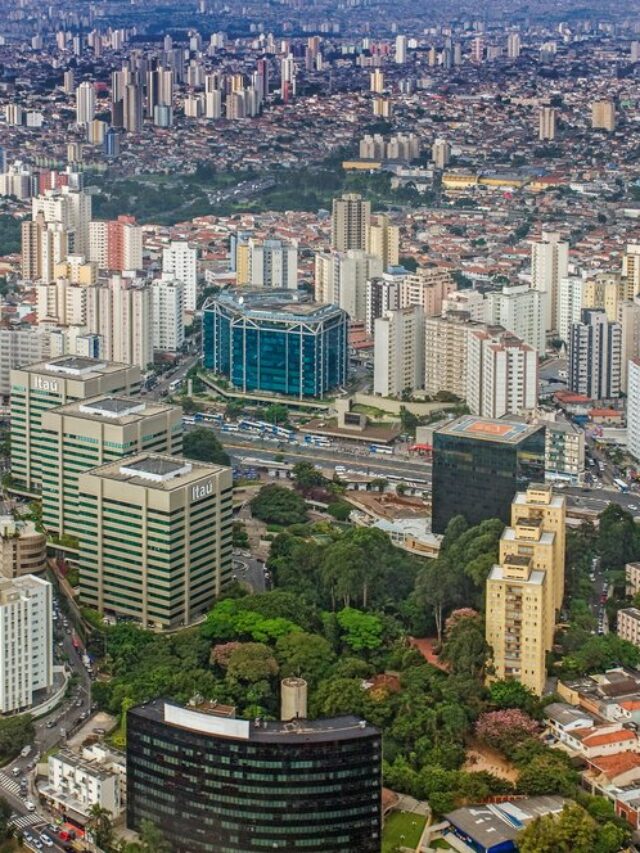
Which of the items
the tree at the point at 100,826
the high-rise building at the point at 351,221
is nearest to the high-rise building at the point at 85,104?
the high-rise building at the point at 351,221

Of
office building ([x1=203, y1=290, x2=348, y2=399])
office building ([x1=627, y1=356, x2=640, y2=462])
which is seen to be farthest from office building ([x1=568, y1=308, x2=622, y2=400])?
office building ([x1=203, y1=290, x2=348, y2=399])

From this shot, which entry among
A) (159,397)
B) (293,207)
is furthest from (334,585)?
(293,207)

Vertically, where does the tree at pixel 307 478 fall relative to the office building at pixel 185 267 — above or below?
below

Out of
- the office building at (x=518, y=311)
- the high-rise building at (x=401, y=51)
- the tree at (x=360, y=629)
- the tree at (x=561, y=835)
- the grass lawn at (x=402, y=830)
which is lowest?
the grass lawn at (x=402, y=830)

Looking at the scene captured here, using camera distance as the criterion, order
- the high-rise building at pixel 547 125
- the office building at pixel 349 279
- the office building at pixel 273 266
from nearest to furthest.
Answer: the office building at pixel 349 279 < the office building at pixel 273 266 < the high-rise building at pixel 547 125

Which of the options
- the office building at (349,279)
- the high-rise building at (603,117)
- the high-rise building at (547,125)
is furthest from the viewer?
the high-rise building at (603,117)

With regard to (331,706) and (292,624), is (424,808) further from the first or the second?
(292,624)

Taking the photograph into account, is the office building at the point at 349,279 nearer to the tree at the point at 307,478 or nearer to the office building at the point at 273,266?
the office building at the point at 273,266

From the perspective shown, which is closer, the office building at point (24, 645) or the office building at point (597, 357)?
the office building at point (24, 645)
